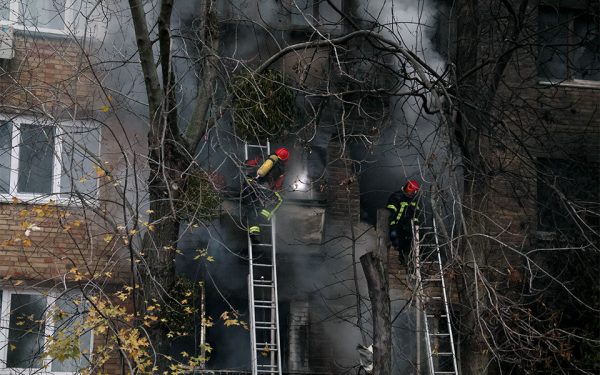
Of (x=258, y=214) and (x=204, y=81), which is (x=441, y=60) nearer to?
(x=258, y=214)

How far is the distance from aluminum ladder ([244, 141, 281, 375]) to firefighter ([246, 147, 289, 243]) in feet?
0.43

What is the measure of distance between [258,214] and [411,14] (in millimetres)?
4609

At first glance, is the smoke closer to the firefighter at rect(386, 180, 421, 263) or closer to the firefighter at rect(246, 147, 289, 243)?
the firefighter at rect(386, 180, 421, 263)

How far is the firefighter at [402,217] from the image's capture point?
53.3ft

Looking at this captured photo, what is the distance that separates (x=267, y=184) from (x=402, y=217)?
2.13 metres

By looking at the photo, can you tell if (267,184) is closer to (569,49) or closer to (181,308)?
(181,308)

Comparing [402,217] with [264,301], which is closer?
[264,301]

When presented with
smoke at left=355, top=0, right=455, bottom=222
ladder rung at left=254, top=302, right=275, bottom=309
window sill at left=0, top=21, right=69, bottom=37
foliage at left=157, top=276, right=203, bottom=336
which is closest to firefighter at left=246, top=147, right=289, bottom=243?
ladder rung at left=254, top=302, right=275, bottom=309

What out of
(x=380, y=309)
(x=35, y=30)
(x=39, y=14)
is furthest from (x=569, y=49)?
(x=35, y=30)

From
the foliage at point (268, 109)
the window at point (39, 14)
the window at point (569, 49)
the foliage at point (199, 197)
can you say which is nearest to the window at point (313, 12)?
the foliage at point (268, 109)

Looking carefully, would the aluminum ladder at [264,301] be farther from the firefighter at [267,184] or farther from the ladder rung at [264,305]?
the firefighter at [267,184]

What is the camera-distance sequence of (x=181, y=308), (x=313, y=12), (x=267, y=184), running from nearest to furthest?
1. (x=181, y=308)
2. (x=267, y=184)
3. (x=313, y=12)

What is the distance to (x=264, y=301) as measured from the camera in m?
15.1

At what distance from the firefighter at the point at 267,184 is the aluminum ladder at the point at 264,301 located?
0.13 meters
